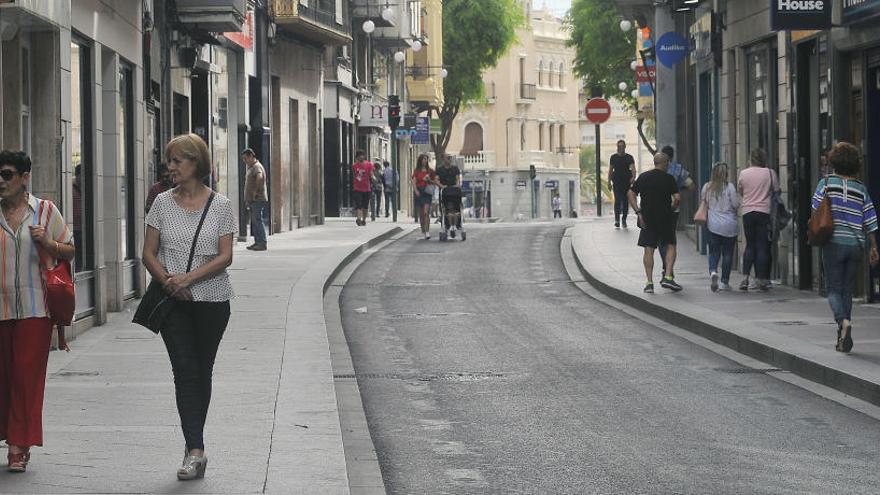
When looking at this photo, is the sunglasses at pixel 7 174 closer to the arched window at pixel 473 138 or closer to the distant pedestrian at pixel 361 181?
the distant pedestrian at pixel 361 181

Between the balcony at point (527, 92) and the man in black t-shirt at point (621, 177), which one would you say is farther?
the balcony at point (527, 92)

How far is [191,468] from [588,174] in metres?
134

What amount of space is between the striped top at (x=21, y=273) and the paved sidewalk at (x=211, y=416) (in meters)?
0.76

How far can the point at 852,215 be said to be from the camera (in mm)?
14367

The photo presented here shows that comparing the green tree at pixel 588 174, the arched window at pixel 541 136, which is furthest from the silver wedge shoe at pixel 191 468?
the green tree at pixel 588 174

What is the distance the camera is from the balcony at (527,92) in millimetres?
110062

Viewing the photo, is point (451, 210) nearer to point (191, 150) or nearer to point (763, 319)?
point (763, 319)

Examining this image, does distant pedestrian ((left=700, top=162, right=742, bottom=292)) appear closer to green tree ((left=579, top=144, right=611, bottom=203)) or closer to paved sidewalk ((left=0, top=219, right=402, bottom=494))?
paved sidewalk ((left=0, top=219, right=402, bottom=494))

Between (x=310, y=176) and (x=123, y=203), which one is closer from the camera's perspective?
(x=123, y=203)

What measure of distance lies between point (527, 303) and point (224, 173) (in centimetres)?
1450

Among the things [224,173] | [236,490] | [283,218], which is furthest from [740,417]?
[283,218]

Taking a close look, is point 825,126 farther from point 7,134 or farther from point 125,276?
point 7,134

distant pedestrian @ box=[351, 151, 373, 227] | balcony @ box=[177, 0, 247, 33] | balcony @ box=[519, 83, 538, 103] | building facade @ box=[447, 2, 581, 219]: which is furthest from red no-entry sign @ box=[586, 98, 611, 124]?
balcony @ box=[519, 83, 538, 103]

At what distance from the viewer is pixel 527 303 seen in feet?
69.6
